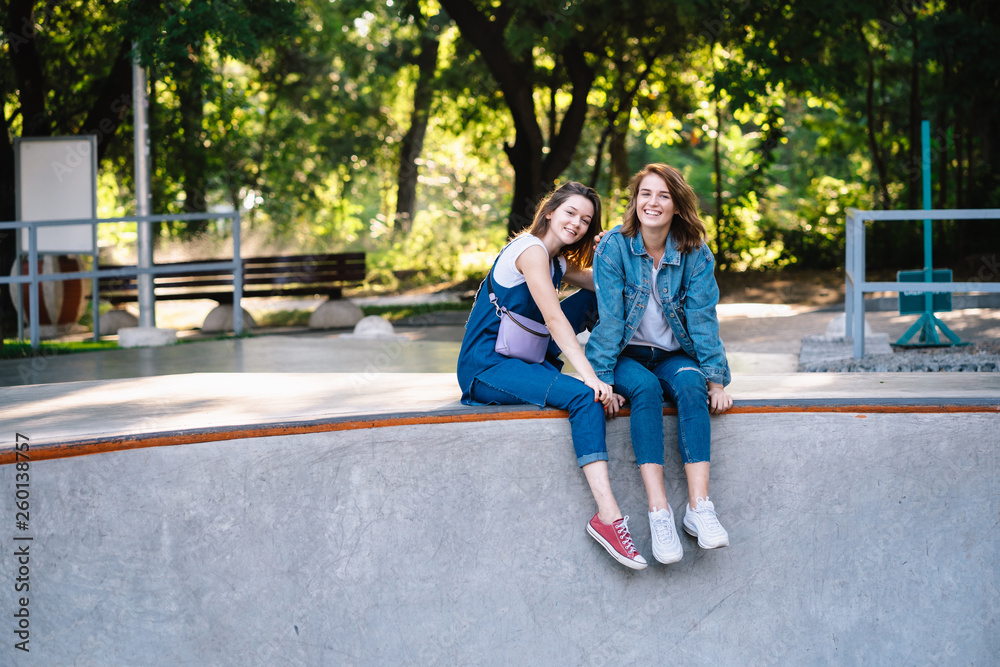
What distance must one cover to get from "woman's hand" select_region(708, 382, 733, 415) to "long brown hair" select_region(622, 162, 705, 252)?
1.98 ft

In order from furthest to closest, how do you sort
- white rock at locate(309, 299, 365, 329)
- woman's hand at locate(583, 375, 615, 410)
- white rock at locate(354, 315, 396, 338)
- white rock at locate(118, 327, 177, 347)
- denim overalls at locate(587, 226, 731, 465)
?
white rock at locate(309, 299, 365, 329) < white rock at locate(354, 315, 396, 338) < white rock at locate(118, 327, 177, 347) < denim overalls at locate(587, 226, 731, 465) < woman's hand at locate(583, 375, 615, 410)

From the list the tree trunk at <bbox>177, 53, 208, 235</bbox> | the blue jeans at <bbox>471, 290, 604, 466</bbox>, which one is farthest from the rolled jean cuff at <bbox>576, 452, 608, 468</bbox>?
the tree trunk at <bbox>177, 53, 208, 235</bbox>

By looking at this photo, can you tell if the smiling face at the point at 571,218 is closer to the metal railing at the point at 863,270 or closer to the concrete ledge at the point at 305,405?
the concrete ledge at the point at 305,405

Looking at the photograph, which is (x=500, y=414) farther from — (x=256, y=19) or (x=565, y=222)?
(x=256, y=19)

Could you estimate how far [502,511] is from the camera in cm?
335

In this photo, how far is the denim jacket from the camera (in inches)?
141

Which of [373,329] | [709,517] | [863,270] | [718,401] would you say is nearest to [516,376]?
[718,401]

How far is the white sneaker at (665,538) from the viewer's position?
3143 millimetres

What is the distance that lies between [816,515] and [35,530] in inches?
110

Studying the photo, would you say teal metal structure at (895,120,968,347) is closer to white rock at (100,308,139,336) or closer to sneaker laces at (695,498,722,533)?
sneaker laces at (695,498,722,533)

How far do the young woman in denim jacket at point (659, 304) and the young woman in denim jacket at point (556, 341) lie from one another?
14cm

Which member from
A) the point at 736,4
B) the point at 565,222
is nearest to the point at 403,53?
the point at 736,4

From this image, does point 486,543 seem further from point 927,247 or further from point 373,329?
point 373,329

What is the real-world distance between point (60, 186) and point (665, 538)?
32.5 ft
